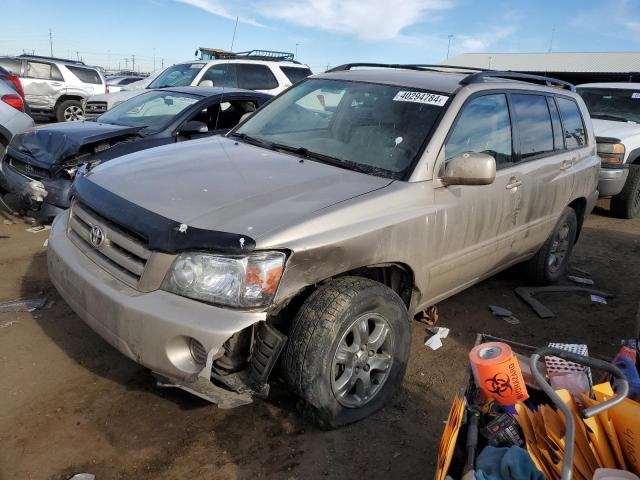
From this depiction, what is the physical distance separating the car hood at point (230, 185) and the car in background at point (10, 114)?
13.4ft

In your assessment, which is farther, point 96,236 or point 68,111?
point 68,111

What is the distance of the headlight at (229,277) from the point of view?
2246mm

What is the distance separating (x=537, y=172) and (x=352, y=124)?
160 centimetres

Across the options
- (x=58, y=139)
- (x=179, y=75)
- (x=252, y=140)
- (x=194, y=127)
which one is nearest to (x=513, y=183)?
(x=252, y=140)

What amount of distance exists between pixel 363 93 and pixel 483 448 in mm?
2555

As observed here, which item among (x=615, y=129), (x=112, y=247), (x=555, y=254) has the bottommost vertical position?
(x=555, y=254)

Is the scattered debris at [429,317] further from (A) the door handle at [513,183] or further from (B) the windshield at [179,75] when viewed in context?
(B) the windshield at [179,75]

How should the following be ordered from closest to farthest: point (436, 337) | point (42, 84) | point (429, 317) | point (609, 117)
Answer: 1. point (436, 337)
2. point (429, 317)
3. point (609, 117)
4. point (42, 84)

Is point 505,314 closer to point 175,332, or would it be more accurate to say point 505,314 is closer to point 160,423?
point 160,423

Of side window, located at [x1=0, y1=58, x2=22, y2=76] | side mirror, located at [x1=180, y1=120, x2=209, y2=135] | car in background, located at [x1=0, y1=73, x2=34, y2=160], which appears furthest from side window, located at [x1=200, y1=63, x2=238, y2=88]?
side window, located at [x1=0, y1=58, x2=22, y2=76]

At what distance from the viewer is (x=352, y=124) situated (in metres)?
3.41

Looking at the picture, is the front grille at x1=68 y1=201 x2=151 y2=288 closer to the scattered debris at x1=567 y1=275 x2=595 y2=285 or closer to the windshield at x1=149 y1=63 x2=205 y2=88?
the scattered debris at x1=567 y1=275 x2=595 y2=285

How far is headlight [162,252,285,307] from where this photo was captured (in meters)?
2.25

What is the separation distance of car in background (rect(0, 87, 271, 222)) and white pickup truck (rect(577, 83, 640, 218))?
512cm
